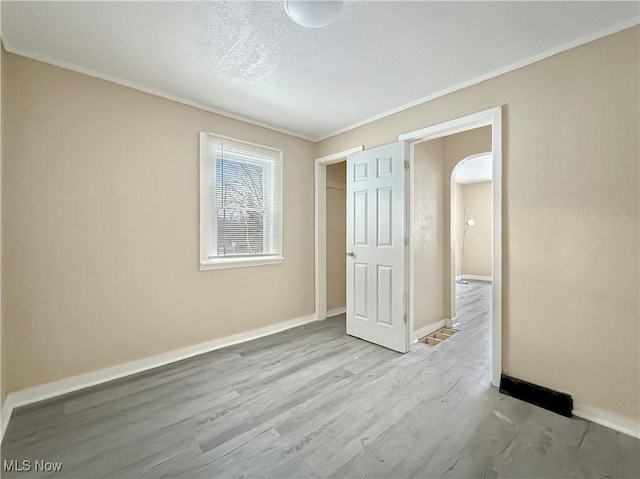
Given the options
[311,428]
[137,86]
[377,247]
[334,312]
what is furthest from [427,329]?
[137,86]

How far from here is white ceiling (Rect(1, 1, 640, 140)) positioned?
166 centimetres

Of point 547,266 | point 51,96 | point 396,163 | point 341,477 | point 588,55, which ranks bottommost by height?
point 341,477

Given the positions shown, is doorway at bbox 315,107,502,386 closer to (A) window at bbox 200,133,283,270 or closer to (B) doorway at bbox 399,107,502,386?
(B) doorway at bbox 399,107,502,386

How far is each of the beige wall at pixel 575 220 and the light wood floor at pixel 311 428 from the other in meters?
0.39

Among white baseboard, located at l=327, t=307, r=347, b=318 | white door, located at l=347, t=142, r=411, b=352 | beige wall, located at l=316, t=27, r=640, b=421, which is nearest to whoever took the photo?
beige wall, located at l=316, t=27, r=640, b=421

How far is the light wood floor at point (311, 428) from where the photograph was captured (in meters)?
1.50

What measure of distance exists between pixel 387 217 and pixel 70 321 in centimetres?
297

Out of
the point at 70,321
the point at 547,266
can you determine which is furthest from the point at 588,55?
the point at 70,321

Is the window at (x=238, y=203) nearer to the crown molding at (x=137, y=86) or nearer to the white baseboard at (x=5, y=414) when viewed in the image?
the crown molding at (x=137, y=86)

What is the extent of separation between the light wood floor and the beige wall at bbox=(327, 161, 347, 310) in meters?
1.85

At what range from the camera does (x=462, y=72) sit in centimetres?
231

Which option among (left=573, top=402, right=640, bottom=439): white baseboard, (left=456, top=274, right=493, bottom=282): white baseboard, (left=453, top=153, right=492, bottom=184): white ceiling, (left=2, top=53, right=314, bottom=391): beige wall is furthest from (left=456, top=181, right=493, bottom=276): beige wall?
(left=2, top=53, right=314, bottom=391): beige wall

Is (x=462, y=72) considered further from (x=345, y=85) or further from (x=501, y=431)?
(x=501, y=431)

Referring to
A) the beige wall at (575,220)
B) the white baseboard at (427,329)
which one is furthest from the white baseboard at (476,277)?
the beige wall at (575,220)
